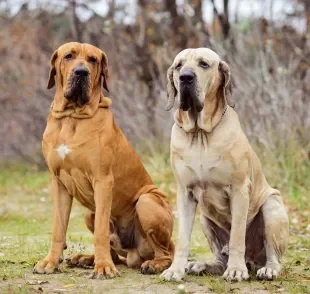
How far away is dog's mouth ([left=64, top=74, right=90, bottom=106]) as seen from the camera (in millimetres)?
5406

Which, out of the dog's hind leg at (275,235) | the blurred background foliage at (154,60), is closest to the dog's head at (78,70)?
the dog's hind leg at (275,235)

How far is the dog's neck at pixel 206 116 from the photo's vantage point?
5.19 m

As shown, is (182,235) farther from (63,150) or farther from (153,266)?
(63,150)

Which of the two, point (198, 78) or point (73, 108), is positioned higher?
point (198, 78)

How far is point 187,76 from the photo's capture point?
5.04 meters

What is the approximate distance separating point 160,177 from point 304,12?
8.16m

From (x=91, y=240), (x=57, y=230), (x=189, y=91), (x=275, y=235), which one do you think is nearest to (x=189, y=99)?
(x=189, y=91)

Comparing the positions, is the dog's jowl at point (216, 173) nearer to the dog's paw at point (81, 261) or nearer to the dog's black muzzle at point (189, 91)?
the dog's black muzzle at point (189, 91)

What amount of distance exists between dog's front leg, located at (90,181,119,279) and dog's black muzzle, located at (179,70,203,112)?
867 mm

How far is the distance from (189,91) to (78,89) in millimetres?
906

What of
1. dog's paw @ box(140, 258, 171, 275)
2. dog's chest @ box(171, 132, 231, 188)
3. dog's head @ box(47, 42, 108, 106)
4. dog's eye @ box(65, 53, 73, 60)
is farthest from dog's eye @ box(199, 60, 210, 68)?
dog's paw @ box(140, 258, 171, 275)

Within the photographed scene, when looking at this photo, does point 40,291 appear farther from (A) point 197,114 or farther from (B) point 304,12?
(B) point 304,12

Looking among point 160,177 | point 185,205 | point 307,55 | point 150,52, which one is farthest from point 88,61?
point 150,52

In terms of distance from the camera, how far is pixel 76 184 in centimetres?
546
